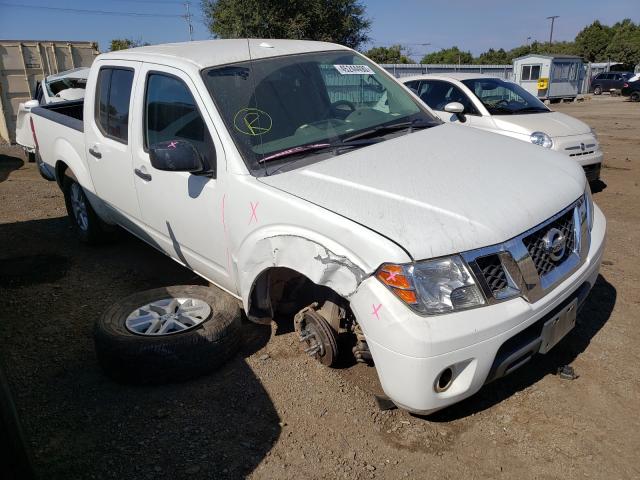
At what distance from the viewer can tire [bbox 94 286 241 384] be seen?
9.82ft

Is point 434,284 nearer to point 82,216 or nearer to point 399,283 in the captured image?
point 399,283

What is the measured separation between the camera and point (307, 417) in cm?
282

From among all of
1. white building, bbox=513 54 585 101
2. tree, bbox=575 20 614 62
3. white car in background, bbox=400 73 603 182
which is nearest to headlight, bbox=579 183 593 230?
white car in background, bbox=400 73 603 182

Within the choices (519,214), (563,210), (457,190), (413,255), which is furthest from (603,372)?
(413,255)

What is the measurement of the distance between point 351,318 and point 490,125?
5302mm

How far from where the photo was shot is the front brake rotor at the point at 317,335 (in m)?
2.91

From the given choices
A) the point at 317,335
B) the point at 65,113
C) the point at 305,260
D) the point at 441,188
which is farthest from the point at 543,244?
the point at 65,113

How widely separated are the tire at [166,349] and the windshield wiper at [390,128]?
135cm

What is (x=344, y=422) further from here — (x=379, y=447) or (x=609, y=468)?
(x=609, y=468)

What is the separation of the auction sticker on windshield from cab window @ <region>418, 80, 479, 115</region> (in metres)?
4.06

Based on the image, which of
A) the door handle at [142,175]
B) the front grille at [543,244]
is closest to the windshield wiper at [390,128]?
the front grille at [543,244]

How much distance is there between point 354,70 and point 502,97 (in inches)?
190

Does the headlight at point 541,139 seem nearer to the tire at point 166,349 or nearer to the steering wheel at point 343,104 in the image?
the steering wheel at point 343,104

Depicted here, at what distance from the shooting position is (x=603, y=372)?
306cm
